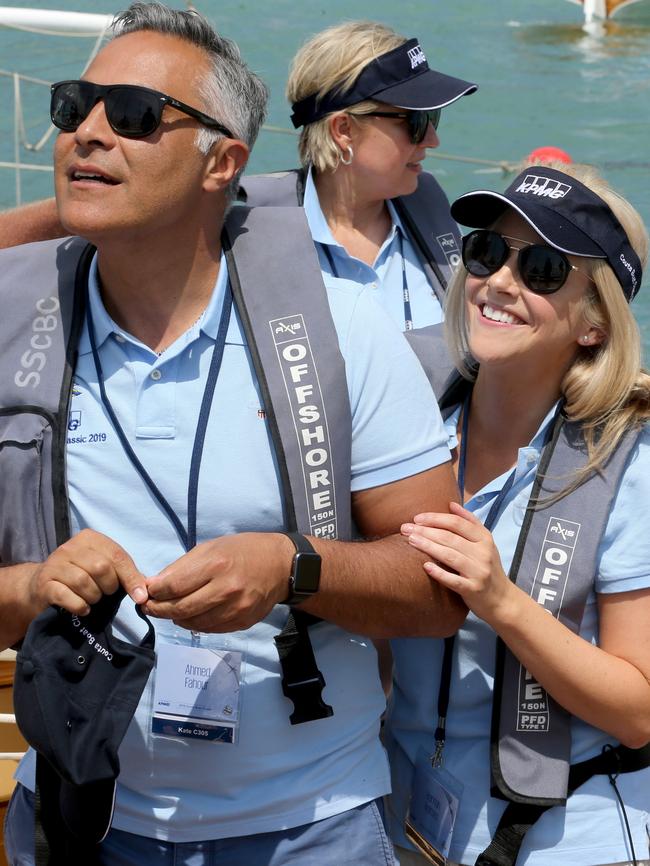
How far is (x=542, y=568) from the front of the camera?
7.10 feet

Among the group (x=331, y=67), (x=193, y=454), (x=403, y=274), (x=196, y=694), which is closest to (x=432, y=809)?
(x=196, y=694)

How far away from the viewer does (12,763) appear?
3.40 meters

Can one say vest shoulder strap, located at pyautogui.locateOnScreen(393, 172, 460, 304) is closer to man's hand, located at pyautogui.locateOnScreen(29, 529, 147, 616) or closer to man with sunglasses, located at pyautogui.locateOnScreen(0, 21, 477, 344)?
man with sunglasses, located at pyautogui.locateOnScreen(0, 21, 477, 344)

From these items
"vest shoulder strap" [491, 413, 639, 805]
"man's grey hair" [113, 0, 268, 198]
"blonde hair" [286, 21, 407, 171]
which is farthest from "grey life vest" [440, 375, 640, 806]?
"blonde hair" [286, 21, 407, 171]

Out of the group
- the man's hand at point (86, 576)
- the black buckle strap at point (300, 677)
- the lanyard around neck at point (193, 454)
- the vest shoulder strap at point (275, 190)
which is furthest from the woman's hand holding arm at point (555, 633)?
the vest shoulder strap at point (275, 190)

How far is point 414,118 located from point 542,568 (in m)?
2.08

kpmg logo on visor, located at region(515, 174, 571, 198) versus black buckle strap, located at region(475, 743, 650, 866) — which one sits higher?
kpmg logo on visor, located at region(515, 174, 571, 198)

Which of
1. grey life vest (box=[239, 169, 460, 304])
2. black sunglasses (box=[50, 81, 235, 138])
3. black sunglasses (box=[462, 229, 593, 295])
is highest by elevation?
black sunglasses (box=[50, 81, 235, 138])

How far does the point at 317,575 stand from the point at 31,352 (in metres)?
0.63

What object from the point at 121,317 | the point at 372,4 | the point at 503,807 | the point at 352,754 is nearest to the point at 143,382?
the point at 121,317

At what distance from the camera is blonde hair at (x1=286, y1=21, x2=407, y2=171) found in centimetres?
384

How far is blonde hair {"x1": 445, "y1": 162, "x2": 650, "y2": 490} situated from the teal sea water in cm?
645

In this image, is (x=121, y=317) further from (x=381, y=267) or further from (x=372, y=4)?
(x=372, y=4)

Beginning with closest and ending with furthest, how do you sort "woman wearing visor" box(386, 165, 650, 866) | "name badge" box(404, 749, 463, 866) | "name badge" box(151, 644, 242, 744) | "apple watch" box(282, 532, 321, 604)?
"apple watch" box(282, 532, 321, 604) → "name badge" box(151, 644, 242, 744) → "woman wearing visor" box(386, 165, 650, 866) → "name badge" box(404, 749, 463, 866)
